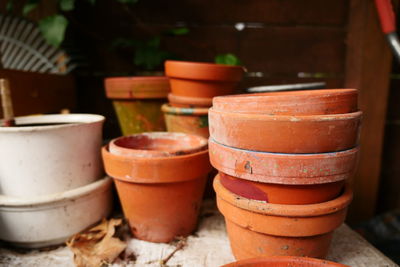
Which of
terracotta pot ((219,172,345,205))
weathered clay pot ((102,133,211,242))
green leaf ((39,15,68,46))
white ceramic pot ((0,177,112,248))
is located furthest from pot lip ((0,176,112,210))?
green leaf ((39,15,68,46))

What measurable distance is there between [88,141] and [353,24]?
1441mm

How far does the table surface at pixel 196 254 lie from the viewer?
78cm

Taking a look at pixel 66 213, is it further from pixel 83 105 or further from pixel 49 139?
pixel 83 105

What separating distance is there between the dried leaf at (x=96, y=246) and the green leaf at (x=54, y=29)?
836 millimetres

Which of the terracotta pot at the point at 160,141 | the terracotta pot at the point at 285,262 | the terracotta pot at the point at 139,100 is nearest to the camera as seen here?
the terracotta pot at the point at 285,262

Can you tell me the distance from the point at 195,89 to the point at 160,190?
404 millimetres

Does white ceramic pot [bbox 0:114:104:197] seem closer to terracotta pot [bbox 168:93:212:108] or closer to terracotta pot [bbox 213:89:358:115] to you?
terracotta pot [bbox 168:93:212:108]

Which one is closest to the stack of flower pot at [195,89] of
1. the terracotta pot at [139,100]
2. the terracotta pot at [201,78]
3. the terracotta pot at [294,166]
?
the terracotta pot at [201,78]

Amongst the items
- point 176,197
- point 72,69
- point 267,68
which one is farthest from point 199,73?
point 72,69

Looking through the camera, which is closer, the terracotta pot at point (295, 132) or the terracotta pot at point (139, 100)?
the terracotta pot at point (295, 132)

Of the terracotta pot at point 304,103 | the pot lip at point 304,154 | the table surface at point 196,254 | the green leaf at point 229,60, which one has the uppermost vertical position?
the green leaf at point 229,60

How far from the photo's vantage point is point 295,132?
57cm

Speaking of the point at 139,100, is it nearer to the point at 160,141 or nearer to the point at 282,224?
the point at 160,141

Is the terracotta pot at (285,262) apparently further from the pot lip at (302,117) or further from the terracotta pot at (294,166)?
the pot lip at (302,117)
